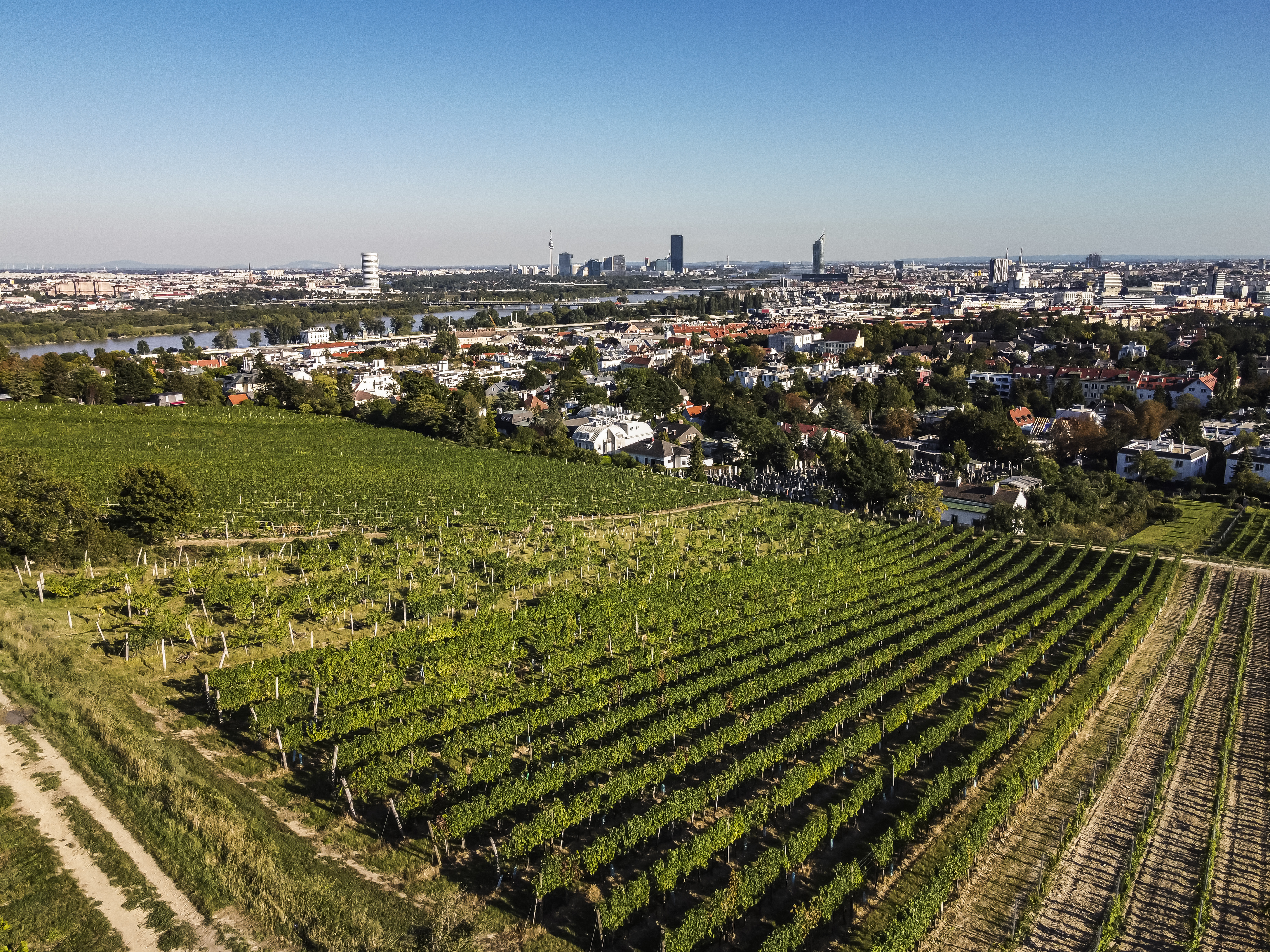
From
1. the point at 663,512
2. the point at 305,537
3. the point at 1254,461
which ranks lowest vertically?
the point at 663,512

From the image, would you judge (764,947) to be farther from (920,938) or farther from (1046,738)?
(1046,738)

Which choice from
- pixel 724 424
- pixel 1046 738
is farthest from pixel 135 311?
pixel 1046 738

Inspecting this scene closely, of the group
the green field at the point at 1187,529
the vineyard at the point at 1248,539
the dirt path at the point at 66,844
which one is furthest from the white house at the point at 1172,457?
the dirt path at the point at 66,844

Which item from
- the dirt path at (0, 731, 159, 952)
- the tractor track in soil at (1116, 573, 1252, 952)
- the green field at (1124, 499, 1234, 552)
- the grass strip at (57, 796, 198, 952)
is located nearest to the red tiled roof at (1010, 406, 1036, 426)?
the green field at (1124, 499, 1234, 552)

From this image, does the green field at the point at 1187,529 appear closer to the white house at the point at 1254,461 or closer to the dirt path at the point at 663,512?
the white house at the point at 1254,461

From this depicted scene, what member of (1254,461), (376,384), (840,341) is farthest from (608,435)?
(840,341)

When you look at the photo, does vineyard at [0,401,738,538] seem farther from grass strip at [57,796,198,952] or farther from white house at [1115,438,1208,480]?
white house at [1115,438,1208,480]

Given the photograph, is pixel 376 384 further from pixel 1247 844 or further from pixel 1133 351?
pixel 1133 351
